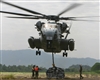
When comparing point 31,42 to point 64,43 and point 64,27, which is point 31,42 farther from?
point 64,27

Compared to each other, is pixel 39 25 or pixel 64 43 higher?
pixel 39 25

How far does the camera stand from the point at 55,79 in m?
30.7

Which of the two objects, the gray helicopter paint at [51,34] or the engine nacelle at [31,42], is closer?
the gray helicopter paint at [51,34]

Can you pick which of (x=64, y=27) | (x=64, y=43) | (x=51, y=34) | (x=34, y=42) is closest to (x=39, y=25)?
(x=34, y=42)

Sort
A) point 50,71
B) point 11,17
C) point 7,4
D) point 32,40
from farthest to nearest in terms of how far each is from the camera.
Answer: point 32,40
point 50,71
point 11,17
point 7,4

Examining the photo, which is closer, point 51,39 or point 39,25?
point 51,39

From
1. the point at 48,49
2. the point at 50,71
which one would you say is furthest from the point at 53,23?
the point at 50,71

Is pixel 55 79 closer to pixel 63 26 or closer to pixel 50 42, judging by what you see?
pixel 50 42

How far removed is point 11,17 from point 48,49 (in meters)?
5.77

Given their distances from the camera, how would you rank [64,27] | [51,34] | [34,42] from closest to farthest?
[51,34]
[34,42]
[64,27]

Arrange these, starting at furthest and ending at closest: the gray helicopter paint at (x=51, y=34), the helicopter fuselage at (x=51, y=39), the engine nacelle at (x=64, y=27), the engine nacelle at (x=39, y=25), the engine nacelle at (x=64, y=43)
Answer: the engine nacelle at (x=64, y=27), the engine nacelle at (x=64, y=43), the engine nacelle at (x=39, y=25), the helicopter fuselage at (x=51, y=39), the gray helicopter paint at (x=51, y=34)

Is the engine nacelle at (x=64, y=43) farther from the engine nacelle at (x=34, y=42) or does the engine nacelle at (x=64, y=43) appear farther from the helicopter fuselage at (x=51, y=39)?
the engine nacelle at (x=34, y=42)

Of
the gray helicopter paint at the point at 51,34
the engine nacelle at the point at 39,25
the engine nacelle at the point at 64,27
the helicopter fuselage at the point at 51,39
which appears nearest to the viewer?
the gray helicopter paint at the point at 51,34

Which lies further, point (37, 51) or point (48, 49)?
point (37, 51)
